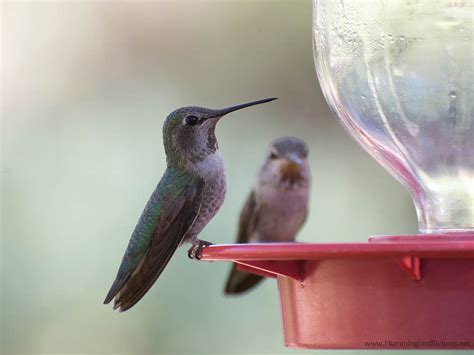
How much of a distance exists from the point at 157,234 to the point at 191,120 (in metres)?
0.73

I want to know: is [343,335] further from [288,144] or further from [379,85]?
[288,144]

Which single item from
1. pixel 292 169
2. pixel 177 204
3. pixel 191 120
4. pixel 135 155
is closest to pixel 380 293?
pixel 177 204

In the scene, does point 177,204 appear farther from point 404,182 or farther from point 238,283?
point 238,283

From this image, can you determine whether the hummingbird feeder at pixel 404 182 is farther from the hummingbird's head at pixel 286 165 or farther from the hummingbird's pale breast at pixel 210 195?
the hummingbird's head at pixel 286 165

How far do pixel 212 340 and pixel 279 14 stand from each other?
2.66m

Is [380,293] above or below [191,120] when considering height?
below

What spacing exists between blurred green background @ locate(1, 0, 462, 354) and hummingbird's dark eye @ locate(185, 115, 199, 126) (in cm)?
256

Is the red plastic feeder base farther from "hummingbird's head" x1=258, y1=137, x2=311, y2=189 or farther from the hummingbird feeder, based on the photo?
"hummingbird's head" x1=258, y1=137, x2=311, y2=189

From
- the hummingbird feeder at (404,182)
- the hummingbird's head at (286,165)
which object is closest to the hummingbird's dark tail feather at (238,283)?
the hummingbird's head at (286,165)

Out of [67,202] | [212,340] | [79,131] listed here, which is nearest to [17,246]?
[67,202]

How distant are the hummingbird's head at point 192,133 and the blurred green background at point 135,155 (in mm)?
2425

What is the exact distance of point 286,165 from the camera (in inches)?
309

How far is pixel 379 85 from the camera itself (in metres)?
3.36

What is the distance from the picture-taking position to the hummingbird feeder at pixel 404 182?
2.68m
